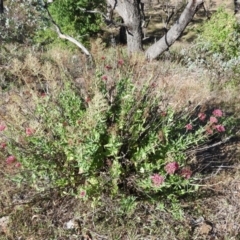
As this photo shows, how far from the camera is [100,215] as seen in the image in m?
3.06

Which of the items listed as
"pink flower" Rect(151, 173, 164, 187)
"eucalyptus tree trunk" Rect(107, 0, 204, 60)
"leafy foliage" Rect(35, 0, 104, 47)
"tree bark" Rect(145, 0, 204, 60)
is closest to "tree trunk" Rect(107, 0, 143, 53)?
"eucalyptus tree trunk" Rect(107, 0, 204, 60)

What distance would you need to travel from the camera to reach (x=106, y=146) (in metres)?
2.71

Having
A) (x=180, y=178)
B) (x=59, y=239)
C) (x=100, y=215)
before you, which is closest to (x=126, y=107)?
(x=180, y=178)

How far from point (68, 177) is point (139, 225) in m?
0.73

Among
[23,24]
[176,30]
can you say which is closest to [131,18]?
[176,30]

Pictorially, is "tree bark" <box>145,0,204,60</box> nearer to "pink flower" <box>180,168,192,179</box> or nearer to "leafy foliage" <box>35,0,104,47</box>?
"leafy foliage" <box>35,0,104,47</box>

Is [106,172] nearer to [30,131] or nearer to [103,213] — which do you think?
[103,213]

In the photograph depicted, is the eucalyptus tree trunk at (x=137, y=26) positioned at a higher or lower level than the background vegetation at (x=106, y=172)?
higher

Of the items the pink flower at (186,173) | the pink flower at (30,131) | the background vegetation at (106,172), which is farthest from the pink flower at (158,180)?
the pink flower at (30,131)

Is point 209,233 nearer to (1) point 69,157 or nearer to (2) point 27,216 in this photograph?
(1) point 69,157

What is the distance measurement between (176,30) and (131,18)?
102 centimetres

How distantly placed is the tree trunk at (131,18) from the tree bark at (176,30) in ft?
1.46

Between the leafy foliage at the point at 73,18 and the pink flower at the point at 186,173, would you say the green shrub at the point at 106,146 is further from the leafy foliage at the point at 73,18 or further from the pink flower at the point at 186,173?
the leafy foliage at the point at 73,18

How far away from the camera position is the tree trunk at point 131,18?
7359 mm
